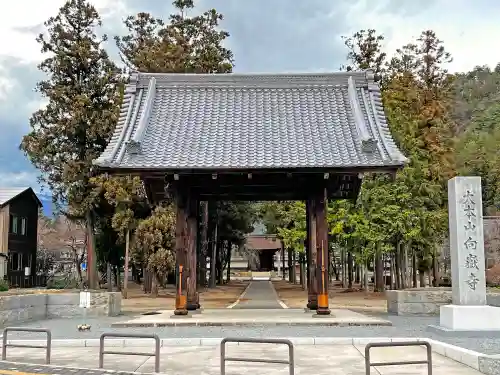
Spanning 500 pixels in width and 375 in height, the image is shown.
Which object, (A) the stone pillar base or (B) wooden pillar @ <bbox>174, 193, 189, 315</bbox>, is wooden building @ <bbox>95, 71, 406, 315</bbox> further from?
(A) the stone pillar base

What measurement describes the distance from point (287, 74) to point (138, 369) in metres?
12.4

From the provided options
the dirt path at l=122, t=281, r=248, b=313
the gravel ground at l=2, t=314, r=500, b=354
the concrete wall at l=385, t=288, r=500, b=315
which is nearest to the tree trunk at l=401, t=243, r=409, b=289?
the dirt path at l=122, t=281, r=248, b=313

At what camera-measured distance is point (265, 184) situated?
53.6 feet

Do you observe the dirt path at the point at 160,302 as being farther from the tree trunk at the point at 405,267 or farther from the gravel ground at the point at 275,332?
the tree trunk at the point at 405,267

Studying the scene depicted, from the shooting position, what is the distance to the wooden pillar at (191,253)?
1573 cm

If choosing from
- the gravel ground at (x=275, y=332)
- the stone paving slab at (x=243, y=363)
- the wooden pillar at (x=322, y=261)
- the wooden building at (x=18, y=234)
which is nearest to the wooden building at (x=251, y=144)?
the wooden pillar at (x=322, y=261)

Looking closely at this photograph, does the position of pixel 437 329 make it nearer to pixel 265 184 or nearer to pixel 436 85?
pixel 265 184

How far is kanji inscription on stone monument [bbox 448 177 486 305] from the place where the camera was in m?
12.5

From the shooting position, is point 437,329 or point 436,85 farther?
point 436,85

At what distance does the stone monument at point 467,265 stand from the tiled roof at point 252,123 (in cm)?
198

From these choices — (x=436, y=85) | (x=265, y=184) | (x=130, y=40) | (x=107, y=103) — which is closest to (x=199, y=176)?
(x=265, y=184)

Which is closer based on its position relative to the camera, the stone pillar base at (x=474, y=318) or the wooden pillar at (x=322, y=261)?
the stone pillar base at (x=474, y=318)

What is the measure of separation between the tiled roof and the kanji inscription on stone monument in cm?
188

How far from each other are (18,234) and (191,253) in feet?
101
